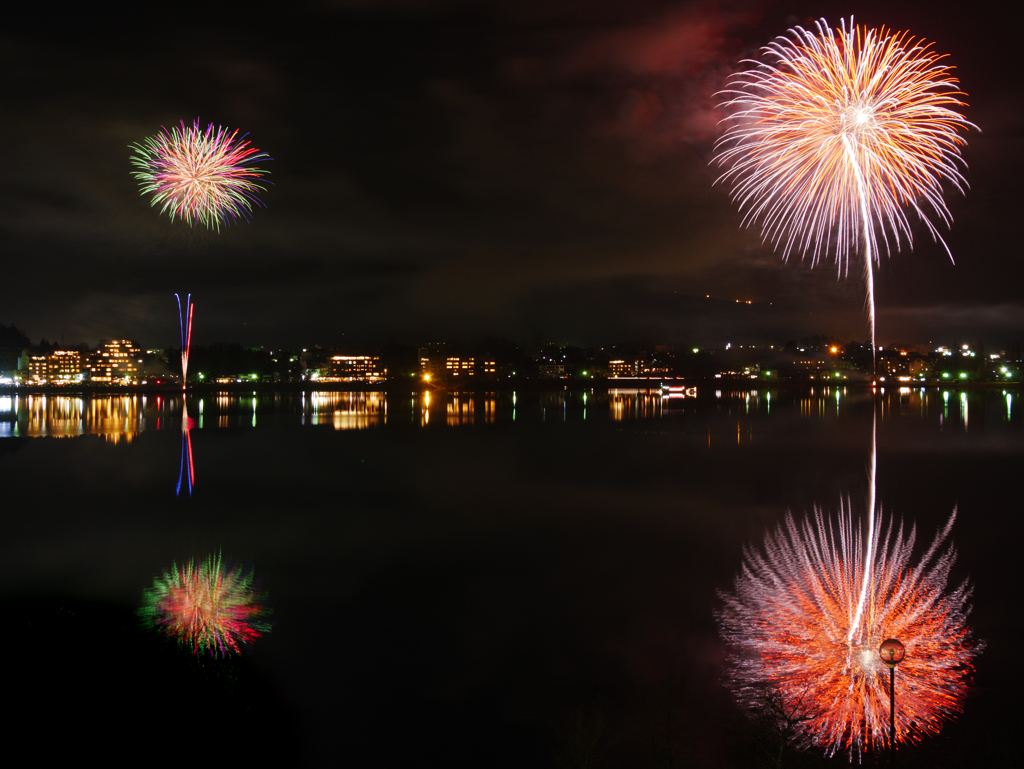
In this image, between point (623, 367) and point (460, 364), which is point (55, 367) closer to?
point (460, 364)

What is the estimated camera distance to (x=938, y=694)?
16.0 feet

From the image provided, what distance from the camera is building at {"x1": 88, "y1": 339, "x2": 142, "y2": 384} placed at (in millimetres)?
127750

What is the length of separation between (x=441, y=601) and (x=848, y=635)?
3.61 metres

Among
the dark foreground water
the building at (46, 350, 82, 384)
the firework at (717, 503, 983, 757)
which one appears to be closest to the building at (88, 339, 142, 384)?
the building at (46, 350, 82, 384)

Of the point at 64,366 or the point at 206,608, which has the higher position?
the point at 64,366

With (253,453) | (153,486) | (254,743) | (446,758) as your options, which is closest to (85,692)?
(254,743)

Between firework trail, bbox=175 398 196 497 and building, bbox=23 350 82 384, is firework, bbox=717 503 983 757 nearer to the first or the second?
firework trail, bbox=175 398 196 497

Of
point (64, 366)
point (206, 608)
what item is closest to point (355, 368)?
point (64, 366)

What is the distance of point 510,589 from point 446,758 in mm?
2965

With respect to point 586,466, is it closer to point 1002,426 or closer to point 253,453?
point 253,453

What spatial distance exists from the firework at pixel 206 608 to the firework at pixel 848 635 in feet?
13.2

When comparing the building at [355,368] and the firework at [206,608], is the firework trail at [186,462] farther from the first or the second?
the building at [355,368]

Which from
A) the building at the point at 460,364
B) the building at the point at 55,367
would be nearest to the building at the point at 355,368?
the building at the point at 460,364

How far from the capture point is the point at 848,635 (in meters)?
5.77
